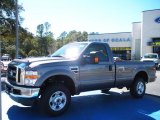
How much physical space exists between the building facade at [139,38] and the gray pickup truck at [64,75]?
1289 inches

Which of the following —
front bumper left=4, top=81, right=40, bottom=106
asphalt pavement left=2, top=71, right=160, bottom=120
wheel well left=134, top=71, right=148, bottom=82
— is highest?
wheel well left=134, top=71, right=148, bottom=82

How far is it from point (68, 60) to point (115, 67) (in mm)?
1945

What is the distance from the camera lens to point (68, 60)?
282 inches

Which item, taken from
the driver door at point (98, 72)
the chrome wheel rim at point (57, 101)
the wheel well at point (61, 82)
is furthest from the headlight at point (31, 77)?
the driver door at point (98, 72)

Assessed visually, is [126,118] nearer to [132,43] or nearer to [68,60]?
[68,60]

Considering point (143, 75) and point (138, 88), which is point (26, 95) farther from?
point (143, 75)

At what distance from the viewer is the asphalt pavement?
6836 millimetres

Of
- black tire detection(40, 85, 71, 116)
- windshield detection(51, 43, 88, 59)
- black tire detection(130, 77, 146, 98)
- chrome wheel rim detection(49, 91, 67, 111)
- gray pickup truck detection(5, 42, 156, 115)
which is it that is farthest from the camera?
black tire detection(130, 77, 146, 98)

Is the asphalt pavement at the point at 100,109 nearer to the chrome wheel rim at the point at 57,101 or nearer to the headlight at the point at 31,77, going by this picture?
the chrome wheel rim at the point at 57,101

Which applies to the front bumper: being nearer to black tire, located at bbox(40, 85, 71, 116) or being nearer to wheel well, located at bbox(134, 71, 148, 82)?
black tire, located at bbox(40, 85, 71, 116)

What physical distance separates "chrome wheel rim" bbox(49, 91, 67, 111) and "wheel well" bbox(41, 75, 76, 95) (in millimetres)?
313

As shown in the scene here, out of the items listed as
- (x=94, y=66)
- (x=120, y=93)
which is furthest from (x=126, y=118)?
(x=120, y=93)

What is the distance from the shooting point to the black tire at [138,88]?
374 inches

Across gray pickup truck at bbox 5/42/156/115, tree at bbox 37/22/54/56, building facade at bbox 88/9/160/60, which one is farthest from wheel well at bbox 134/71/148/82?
tree at bbox 37/22/54/56
